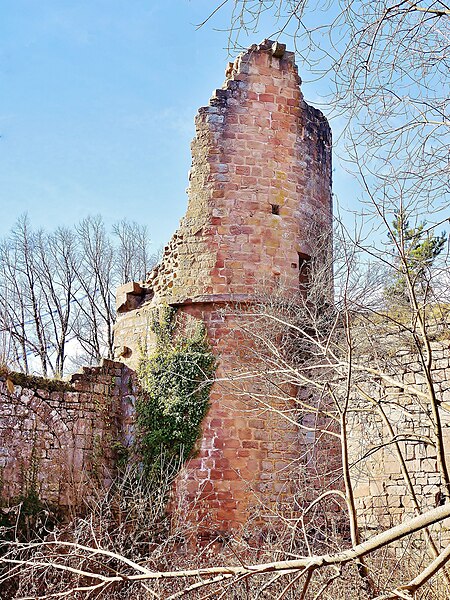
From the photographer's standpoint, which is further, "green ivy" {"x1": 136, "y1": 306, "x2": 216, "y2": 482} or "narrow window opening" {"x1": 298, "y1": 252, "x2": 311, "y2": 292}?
"narrow window opening" {"x1": 298, "y1": 252, "x2": 311, "y2": 292}

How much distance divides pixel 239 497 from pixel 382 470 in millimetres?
2094

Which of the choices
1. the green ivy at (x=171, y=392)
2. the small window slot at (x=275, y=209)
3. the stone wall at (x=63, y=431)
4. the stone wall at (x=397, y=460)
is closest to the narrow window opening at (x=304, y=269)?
the small window slot at (x=275, y=209)

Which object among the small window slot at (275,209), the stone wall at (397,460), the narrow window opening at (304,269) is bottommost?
the stone wall at (397,460)

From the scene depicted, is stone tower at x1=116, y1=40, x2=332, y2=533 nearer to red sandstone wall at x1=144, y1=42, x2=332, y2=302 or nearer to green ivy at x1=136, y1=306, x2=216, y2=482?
red sandstone wall at x1=144, y1=42, x2=332, y2=302

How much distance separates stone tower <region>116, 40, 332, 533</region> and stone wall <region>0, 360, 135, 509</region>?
763 mm

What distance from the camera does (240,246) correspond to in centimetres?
1182

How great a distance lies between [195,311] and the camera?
11.7m

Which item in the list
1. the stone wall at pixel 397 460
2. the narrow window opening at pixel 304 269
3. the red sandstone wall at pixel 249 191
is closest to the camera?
the stone wall at pixel 397 460

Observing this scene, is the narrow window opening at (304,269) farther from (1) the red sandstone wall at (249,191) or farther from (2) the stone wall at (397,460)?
(2) the stone wall at (397,460)

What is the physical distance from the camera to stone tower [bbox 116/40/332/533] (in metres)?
11.0

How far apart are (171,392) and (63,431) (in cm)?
161

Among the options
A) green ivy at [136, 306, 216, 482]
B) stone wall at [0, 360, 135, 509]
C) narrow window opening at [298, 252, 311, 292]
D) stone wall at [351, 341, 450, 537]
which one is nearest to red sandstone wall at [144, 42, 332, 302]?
narrow window opening at [298, 252, 311, 292]

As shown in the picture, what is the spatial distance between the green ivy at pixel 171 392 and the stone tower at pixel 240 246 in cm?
18

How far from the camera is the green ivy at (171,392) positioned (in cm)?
1108
